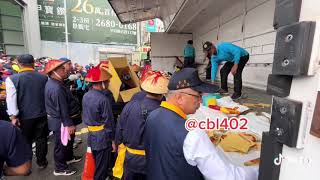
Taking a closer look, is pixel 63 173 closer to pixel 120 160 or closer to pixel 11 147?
pixel 120 160

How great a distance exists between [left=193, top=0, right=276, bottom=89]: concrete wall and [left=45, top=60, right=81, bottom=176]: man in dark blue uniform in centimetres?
431

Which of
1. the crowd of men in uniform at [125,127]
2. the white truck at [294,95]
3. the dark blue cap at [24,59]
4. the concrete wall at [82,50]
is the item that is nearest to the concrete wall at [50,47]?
the concrete wall at [82,50]

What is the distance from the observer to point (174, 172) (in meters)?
1.46

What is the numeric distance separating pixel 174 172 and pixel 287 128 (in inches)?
33.7

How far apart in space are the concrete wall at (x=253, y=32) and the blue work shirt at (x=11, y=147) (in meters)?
5.10

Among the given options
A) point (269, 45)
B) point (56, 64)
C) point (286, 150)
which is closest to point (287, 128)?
point (286, 150)

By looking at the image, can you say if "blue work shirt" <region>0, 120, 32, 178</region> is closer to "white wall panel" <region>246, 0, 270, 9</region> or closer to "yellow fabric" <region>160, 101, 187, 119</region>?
"yellow fabric" <region>160, 101, 187, 119</region>

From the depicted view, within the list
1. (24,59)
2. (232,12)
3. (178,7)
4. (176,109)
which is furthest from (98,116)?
(232,12)

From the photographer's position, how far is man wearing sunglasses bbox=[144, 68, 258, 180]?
1.29 m

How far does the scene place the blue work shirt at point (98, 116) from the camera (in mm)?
3246

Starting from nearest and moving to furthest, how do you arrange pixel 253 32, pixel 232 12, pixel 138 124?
pixel 138 124 < pixel 253 32 < pixel 232 12

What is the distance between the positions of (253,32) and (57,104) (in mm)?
5025

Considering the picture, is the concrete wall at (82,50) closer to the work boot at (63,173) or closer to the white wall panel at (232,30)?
the white wall panel at (232,30)

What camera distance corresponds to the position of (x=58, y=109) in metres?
3.83
